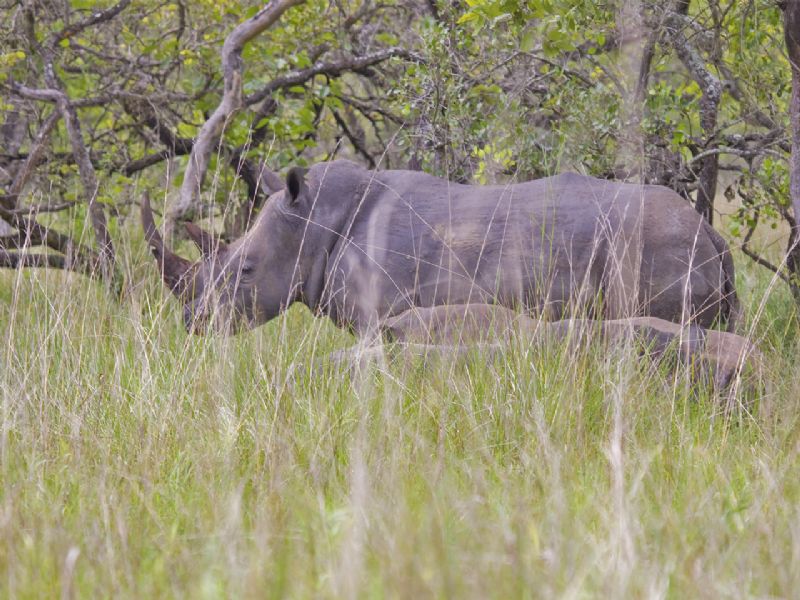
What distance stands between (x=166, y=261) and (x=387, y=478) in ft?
9.70

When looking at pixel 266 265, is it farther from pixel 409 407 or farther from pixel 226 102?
pixel 409 407

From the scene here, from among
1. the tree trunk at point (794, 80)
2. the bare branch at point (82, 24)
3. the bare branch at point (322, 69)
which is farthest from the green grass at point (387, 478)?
the bare branch at point (322, 69)

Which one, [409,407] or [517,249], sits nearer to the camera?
[409,407]

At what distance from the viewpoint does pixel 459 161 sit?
7.12m

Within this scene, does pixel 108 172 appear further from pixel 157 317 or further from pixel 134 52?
pixel 157 317


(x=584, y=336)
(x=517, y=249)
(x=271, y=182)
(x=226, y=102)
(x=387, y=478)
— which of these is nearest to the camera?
(x=387, y=478)

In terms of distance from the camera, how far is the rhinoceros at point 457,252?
16.5ft

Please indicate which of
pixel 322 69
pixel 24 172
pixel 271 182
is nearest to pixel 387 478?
pixel 271 182

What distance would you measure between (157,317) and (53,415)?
74 cm

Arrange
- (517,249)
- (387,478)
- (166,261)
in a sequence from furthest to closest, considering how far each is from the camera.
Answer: (166,261) → (517,249) → (387,478)

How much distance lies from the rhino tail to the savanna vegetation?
119 millimetres

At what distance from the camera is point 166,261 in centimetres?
577

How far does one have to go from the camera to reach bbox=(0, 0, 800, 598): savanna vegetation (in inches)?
99.7

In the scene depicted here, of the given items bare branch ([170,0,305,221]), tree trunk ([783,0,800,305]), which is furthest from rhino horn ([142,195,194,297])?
tree trunk ([783,0,800,305])
